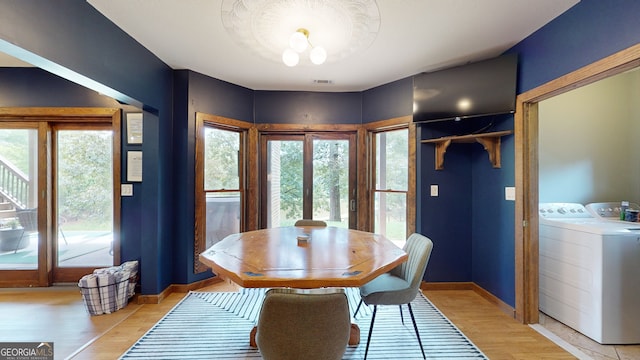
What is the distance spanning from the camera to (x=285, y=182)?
3668mm

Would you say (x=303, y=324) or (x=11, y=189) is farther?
(x=11, y=189)

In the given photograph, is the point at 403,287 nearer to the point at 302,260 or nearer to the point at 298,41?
the point at 302,260

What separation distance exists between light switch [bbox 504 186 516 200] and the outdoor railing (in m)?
5.28

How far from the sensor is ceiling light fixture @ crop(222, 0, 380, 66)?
179cm

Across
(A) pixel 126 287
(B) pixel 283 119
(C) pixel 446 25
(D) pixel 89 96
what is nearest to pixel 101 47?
(D) pixel 89 96

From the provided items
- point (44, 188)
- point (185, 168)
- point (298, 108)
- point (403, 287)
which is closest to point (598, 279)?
point (403, 287)

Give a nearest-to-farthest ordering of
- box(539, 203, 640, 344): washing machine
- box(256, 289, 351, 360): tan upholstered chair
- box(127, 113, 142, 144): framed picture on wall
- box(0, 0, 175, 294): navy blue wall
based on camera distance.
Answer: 1. box(256, 289, 351, 360): tan upholstered chair
2. box(0, 0, 175, 294): navy blue wall
3. box(539, 203, 640, 344): washing machine
4. box(127, 113, 142, 144): framed picture on wall

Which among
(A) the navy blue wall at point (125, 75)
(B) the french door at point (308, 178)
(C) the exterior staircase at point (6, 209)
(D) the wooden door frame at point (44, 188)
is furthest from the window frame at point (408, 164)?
(C) the exterior staircase at point (6, 209)

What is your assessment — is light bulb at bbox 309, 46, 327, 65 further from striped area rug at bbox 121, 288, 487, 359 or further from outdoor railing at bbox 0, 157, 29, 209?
outdoor railing at bbox 0, 157, 29, 209

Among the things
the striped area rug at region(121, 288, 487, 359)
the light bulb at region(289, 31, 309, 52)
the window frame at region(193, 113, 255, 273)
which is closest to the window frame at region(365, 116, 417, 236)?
the striped area rug at region(121, 288, 487, 359)

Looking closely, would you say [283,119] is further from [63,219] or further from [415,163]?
[63,219]

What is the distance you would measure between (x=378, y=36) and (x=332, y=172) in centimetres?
184

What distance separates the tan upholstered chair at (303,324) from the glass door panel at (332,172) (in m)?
2.50

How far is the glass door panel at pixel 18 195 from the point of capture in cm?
301
